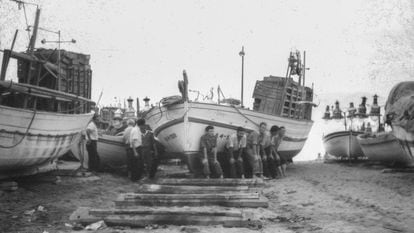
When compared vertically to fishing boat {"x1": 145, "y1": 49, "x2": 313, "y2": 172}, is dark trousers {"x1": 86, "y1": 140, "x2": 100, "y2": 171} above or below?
below

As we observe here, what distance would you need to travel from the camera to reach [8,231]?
553 cm

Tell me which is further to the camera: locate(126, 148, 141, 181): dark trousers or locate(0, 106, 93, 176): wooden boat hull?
locate(126, 148, 141, 181): dark trousers

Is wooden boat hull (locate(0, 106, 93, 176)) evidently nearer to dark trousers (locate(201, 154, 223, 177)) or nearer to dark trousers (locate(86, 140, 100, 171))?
dark trousers (locate(86, 140, 100, 171))

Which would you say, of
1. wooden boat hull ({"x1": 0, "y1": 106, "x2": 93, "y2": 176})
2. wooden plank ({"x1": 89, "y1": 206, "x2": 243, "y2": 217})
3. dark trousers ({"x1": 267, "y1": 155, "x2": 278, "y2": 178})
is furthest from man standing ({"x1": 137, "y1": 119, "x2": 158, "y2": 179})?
wooden plank ({"x1": 89, "y1": 206, "x2": 243, "y2": 217})

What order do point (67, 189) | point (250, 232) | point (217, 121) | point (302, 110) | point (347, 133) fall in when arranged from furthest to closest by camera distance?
point (347, 133), point (302, 110), point (217, 121), point (67, 189), point (250, 232)

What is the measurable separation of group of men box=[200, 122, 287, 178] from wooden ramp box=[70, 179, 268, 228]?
3.43 feet

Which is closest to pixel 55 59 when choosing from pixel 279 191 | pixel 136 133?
pixel 136 133

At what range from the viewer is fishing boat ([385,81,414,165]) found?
939 centimetres

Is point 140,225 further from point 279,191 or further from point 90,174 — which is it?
point 90,174

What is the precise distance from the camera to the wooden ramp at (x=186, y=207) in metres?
5.72

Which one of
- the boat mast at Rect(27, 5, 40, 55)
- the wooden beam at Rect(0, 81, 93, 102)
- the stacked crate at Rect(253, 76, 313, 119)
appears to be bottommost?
the wooden beam at Rect(0, 81, 93, 102)

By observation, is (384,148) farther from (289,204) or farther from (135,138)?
(135,138)

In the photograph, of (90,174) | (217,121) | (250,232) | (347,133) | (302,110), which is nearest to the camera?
(250,232)

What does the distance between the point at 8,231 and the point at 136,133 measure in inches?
230
